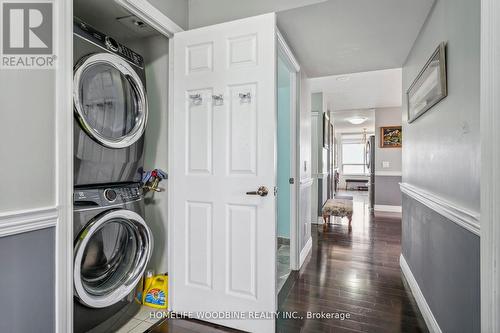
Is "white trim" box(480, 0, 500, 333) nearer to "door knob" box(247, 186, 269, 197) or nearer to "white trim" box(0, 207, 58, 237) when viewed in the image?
"door knob" box(247, 186, 269, 197)

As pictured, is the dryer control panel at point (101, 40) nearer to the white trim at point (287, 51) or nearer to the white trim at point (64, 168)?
the white trim at point (64, 168)

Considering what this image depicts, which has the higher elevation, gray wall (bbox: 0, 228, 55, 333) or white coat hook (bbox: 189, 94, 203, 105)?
white coat hook (bbox: 189, 94, 203, 105)

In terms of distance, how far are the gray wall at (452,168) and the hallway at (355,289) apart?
0.28m

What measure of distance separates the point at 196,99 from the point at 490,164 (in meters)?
1.66

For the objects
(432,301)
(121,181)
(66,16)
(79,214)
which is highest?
(66,16)

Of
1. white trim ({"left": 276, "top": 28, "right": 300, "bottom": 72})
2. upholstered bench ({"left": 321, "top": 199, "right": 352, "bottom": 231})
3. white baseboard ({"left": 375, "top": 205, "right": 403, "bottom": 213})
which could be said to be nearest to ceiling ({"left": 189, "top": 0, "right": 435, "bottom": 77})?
white trim ({"left": 276, "top": 28, "right": 300, "bottom": 72})

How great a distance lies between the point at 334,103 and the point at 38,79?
211 inches

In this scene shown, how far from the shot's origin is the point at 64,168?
4.08 feet

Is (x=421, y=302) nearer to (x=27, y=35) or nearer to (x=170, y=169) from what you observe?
(x=170, y=169)

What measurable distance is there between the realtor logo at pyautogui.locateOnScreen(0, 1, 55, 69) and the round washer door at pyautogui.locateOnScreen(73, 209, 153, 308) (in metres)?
0.84

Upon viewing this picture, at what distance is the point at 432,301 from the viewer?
5.67 ft

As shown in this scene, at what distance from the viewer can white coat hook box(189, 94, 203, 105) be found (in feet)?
6.14

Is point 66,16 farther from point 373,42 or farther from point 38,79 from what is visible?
point 373,42

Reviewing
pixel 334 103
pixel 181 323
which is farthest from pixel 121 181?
pixel 334 103
